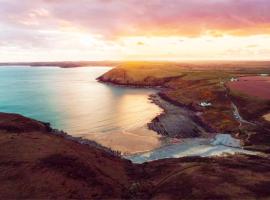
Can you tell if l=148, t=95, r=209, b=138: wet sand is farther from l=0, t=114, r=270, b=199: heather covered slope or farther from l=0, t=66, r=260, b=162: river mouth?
l=0, t=114, r=270, b=199: heather covered slope

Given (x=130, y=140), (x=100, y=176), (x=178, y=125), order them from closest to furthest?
(x=100, y=176) < (x=130, y=140) < (x=178, y=125)

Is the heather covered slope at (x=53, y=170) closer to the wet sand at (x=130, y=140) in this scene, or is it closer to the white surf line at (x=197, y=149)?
the white surf line at (x=197, y=149)

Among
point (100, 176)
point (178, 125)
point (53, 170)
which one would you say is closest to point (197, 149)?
point (178, 125)

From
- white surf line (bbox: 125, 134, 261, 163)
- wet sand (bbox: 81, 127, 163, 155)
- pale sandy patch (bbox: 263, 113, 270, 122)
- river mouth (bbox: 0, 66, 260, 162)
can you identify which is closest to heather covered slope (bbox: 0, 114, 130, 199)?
white surf line (bbox: 125, 134, 261, 163)

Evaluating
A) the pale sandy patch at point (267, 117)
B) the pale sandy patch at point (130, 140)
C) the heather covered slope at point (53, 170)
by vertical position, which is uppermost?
the heather covered slope at point (53, 170)

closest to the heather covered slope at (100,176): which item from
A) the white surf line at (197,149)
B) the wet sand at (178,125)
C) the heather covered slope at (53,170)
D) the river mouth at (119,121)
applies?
the heather covered slope at (53,170)

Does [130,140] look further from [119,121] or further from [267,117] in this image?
[267,117]
